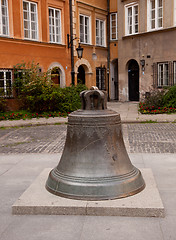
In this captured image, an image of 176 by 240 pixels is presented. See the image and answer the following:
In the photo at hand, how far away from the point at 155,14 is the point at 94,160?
58.2ft

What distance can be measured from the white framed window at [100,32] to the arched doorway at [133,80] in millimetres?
2899

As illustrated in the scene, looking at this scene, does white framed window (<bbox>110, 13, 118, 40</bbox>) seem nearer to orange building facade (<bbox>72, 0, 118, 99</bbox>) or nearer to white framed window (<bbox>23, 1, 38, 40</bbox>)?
orange building facade (<bbox>72, 0, 118, 99</bbox>)

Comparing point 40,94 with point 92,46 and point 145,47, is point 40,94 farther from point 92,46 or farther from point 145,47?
point 145,47

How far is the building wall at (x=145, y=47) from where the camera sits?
18.8 metres

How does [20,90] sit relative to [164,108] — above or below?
above

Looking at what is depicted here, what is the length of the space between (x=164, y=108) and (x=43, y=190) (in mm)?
11960

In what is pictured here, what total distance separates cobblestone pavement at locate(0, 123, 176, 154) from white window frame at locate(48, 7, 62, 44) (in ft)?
31.8

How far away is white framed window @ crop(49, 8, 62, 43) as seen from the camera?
18.6 m

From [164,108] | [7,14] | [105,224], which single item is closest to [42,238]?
[105,224]

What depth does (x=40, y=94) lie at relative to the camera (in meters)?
15.2

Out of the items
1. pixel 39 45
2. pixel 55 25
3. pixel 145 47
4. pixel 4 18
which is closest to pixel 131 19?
pixel 145 47

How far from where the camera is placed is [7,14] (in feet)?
52.2

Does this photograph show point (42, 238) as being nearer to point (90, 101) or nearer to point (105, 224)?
point (105, 224)

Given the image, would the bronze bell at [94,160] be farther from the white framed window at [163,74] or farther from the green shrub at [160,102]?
the white framed window at [163,74]
